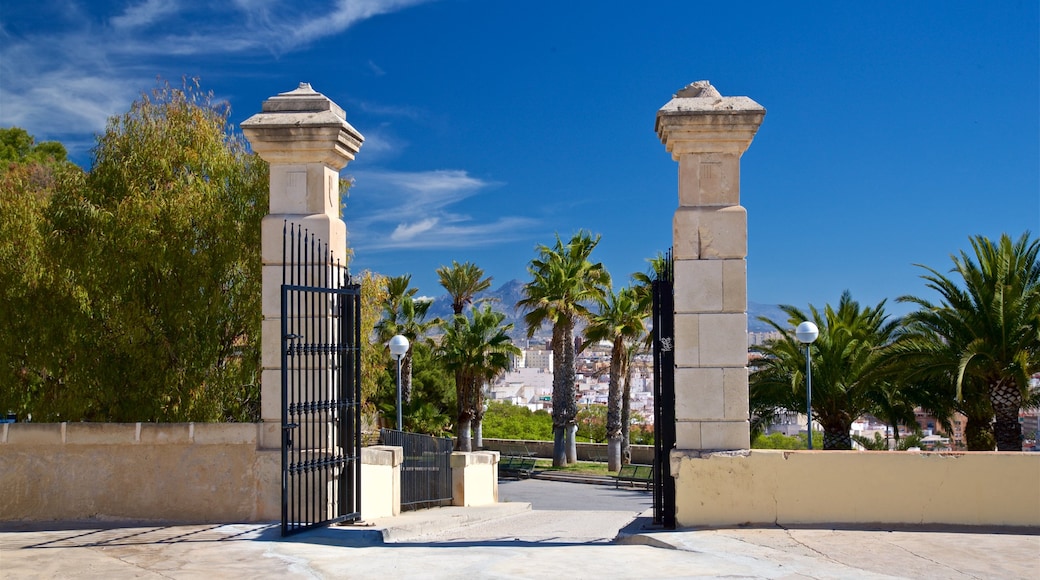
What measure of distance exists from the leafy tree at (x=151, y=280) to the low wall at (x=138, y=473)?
309 centimetres

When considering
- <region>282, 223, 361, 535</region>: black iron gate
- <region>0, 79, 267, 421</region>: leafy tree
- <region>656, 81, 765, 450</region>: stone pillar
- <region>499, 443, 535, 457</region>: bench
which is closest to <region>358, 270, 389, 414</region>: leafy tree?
<region>0, 79, 267, 421</region>: leafy tree

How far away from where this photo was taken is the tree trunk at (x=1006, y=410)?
16.0 metres

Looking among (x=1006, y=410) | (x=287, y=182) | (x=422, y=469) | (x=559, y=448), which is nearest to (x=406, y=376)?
(x=559, y=448)

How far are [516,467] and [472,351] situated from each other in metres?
5.06

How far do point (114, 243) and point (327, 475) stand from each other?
5.41 meters

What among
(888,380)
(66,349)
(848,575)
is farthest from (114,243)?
(888,380)

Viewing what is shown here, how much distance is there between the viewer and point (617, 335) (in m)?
34.2

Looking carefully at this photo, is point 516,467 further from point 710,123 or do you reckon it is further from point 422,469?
point 710,123

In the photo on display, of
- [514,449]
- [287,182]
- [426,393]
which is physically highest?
[287,182]

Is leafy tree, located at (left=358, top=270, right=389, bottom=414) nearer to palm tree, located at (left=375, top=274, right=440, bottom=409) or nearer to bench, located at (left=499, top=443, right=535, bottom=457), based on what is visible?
palm tree, located at (left=375, top=274, right=440, bottom=409)

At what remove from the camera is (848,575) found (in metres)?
6.84

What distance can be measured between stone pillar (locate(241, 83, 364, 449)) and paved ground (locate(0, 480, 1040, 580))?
4.85 ft

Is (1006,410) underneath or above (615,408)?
above

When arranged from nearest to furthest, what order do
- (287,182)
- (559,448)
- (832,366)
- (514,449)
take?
(287,182)
(832,366)
(559,448)
(514,449)
